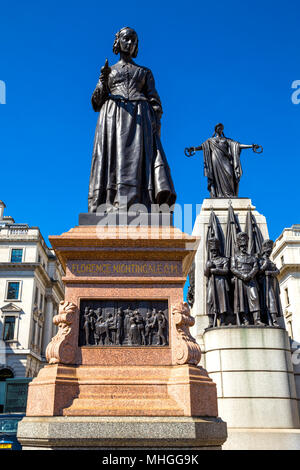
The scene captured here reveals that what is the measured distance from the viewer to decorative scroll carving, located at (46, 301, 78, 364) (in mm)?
6629

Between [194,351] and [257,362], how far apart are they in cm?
664

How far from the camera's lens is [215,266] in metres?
14.0

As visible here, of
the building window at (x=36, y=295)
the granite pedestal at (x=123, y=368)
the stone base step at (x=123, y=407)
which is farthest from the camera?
the building window at (x=36, y=295)

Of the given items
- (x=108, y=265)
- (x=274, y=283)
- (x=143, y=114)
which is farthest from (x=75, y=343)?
(x=274, y=283)

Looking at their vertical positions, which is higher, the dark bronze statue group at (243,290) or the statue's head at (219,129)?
the statue's head at (219,129)

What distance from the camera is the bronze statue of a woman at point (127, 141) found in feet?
28.1

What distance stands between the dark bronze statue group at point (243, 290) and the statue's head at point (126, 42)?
6876mm

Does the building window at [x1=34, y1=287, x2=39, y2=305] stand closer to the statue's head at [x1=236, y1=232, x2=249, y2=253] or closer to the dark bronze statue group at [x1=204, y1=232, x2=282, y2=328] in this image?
the dark bronze statue group at [x1=204, y1=232, x2=282, y2=328]

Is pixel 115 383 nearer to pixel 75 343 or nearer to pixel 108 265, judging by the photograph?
pixel 75 343

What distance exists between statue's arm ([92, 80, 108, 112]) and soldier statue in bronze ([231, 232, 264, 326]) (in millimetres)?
6807

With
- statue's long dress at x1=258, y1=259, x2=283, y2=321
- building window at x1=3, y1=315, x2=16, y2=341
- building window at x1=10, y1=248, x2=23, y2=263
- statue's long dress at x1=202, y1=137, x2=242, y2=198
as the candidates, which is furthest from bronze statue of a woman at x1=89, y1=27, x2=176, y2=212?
building window at x1=10, y1=248, x2=23, y2=263

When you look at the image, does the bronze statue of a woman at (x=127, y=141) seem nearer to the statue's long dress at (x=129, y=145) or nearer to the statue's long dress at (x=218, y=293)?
the statue's long dress at (x=129, y=145)

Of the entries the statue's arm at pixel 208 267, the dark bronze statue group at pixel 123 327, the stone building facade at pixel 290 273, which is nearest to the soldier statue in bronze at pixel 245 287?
the statue's arm at pixel 208 267

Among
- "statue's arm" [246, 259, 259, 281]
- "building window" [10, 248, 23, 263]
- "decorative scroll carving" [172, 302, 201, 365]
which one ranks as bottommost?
"decorative scroll carving" [172, 302, 201, 365]
